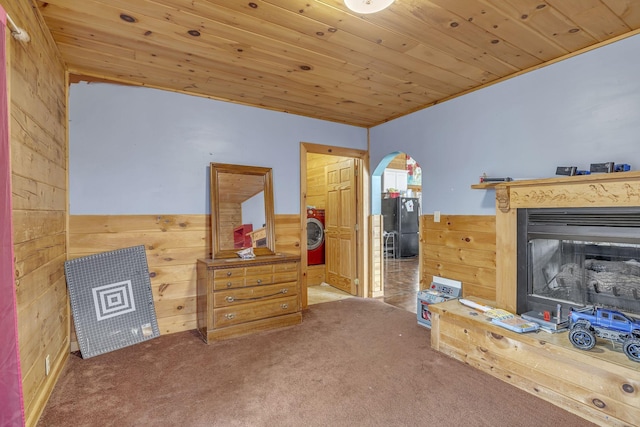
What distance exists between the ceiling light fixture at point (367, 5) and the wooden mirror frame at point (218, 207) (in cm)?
215

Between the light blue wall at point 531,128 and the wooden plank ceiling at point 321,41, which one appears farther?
the light blue wall at point 531,128

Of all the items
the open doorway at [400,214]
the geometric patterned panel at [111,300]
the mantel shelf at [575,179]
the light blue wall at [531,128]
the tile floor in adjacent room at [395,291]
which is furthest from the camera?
the open doorway at [400,214]

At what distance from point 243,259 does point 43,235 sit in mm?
1551

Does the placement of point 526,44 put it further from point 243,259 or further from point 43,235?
point 43,235

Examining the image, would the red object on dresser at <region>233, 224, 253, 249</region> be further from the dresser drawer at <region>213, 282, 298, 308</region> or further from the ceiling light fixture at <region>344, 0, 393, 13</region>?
the ceiling light fixture at <region>344, 0, 393, 13</region>

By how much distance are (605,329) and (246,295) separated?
2.72 m

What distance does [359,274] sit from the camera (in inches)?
180

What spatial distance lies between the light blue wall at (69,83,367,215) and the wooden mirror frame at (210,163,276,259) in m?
0.11

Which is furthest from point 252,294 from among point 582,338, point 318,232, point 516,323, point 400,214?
point 400,214

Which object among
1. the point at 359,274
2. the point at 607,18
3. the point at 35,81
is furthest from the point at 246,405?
the point at 607,18

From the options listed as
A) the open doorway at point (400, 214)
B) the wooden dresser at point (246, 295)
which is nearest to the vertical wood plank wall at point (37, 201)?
the wooden dresser at point (246, 295)

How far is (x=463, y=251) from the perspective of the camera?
10.7 feet

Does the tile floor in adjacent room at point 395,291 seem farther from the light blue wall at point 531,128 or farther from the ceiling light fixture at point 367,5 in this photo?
the ceiling light fixture at point 367,5

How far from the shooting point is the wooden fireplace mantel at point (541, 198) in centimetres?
206
